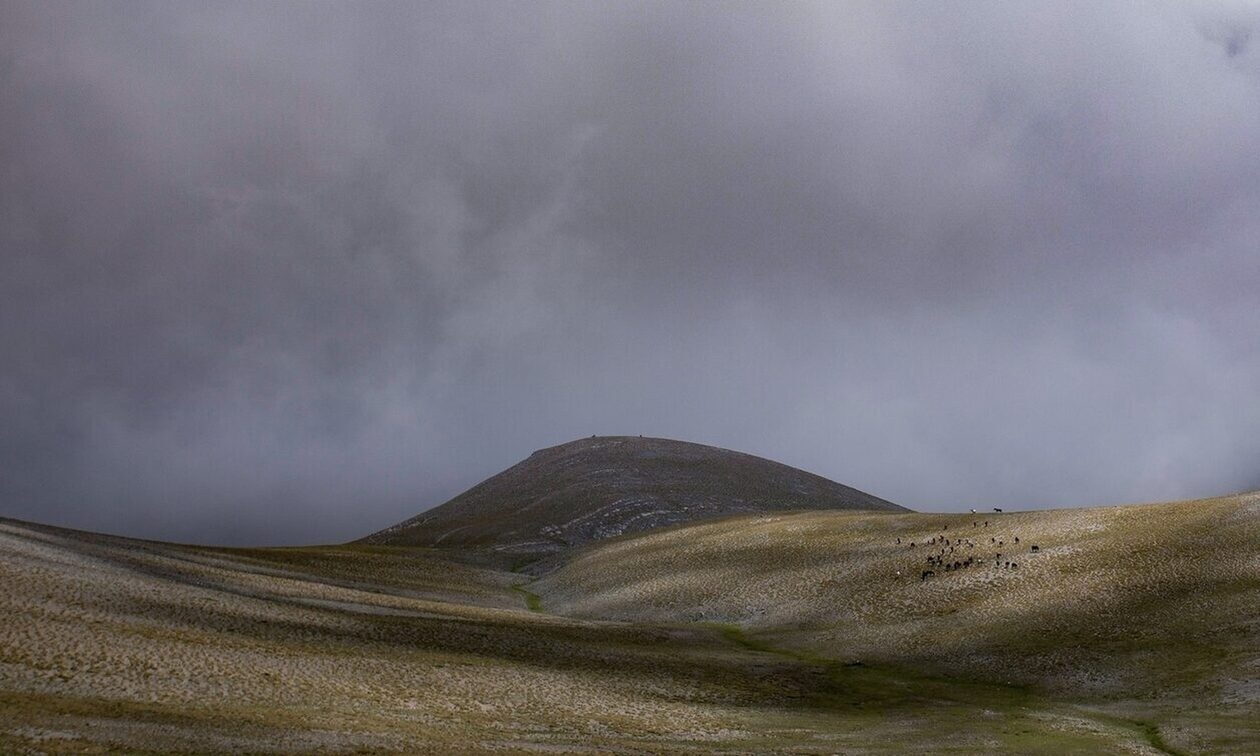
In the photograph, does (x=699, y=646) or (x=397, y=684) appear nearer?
(x=397, y=684)

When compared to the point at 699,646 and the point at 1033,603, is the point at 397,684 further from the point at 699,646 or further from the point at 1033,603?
the point at 1033,603

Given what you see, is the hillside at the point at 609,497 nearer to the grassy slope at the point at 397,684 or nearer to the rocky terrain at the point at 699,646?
the rocky terrain at the point at 699,646

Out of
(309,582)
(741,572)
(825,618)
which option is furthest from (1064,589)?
(309,582)

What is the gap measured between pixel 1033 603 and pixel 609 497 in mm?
83366

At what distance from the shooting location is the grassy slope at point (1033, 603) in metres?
40.1

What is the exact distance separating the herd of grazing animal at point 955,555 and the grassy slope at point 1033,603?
0.67 metres

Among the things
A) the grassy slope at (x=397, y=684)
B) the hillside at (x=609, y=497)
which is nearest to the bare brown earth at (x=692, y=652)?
the grassy slope at (x=397, y=684)

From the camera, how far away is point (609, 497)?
131 meters

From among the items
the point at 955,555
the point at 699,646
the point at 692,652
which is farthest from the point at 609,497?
the point at 692,652

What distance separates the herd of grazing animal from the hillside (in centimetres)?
5014

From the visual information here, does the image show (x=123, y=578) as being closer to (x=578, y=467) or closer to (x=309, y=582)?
(x=309, y=582)

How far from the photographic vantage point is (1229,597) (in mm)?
46812

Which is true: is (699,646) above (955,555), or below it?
below

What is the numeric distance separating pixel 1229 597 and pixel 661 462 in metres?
110
